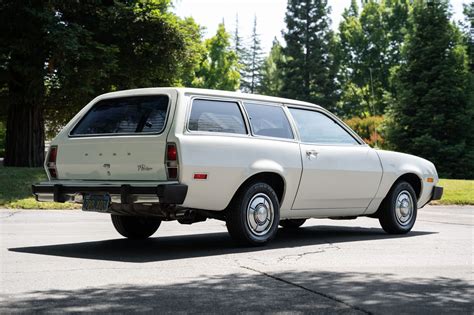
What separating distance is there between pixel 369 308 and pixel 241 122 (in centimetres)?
381

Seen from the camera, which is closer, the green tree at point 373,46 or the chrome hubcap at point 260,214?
the chrome hubcap at point 260,214

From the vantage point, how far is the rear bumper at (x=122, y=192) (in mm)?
7512

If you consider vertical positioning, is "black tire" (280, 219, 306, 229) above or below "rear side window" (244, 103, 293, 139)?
below

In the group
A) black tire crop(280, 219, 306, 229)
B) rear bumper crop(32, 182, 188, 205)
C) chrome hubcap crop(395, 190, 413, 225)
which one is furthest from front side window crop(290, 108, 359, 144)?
rear bumper crop(32, 182, 188, 205)

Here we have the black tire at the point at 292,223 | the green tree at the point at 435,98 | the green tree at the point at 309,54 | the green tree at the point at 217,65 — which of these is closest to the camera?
the black tire at the point at 292,223

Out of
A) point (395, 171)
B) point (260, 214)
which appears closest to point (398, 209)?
point (395, 171)

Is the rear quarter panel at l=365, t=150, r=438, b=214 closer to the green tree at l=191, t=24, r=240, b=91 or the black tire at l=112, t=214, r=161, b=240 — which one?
the black tire at l=112, t=214, r=161, b=240

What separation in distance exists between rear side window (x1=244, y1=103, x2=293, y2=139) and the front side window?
0.24 meters

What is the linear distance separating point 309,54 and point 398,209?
60.7 m

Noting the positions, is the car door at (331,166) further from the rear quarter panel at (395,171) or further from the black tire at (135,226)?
the black tire at (135,226)

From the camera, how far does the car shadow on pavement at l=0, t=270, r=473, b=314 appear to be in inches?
203

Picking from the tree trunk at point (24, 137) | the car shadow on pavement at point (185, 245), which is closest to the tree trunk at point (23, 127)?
the tree trunk at point (24, 137)

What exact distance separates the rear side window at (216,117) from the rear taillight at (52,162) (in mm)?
1783

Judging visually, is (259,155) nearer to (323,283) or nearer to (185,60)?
(323,283)
